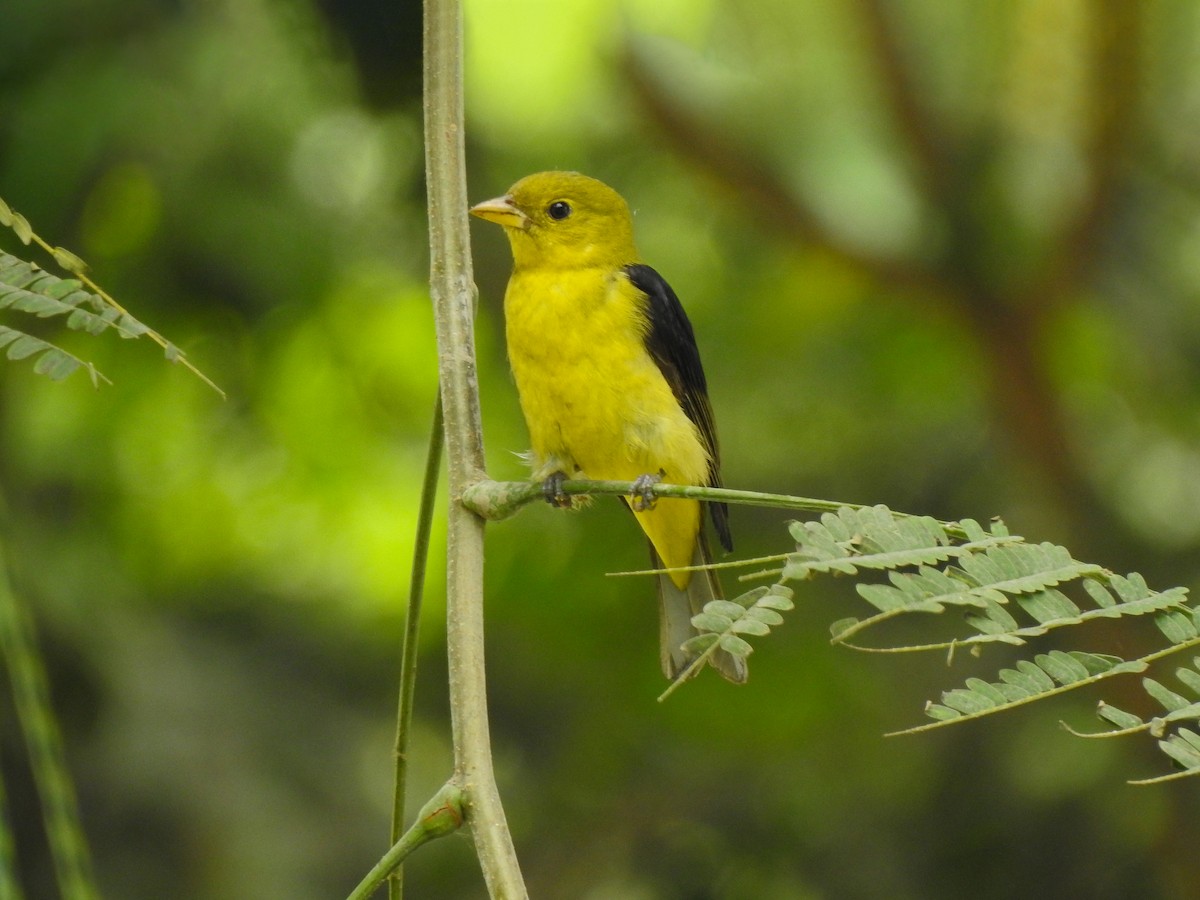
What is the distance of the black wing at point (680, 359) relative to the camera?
9.45 feet

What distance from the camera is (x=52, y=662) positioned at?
3484mm

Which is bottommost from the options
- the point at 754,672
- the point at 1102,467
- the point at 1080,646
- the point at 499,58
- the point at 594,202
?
the point at 754,672

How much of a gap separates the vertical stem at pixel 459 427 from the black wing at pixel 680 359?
143cm

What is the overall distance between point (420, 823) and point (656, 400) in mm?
1704

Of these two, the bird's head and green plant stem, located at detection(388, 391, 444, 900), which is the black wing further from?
green plant stem, located at detection(388, 391, 444, 900)

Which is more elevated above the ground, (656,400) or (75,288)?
(75,288)

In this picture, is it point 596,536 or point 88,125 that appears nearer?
point 88,125

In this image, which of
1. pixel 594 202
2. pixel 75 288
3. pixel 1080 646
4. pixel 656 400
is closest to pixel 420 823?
pixel 75 288

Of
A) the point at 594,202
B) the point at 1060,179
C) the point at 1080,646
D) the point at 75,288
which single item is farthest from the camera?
the point at 1060,179

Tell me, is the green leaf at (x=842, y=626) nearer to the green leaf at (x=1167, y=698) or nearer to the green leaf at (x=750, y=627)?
the green leaf at (x=750, y=627)

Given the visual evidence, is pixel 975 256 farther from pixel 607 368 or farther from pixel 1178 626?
pixel 1178 626

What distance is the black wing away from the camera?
2879 millimetres

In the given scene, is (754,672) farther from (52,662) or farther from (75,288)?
(75,288)

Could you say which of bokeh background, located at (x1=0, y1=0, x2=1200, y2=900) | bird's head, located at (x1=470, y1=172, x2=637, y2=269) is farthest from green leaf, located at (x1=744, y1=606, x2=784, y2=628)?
bokeh background, located at (x1=0, y1=0, x2=1200, y2=900)
